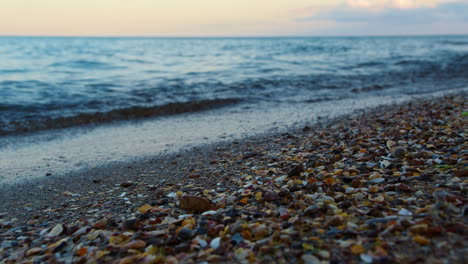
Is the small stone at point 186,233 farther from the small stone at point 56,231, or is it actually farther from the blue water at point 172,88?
the blue water at point 172,88

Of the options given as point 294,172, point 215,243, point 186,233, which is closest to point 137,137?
point 294,172

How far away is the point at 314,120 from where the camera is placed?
7.12m

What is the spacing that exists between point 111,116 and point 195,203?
246 inches

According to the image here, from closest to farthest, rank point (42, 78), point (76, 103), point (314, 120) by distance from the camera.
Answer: point (314, 120) < point (76, 103) < point (42, 78)

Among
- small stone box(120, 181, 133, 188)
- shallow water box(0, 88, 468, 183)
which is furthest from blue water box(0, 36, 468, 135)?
small stone box(120, 181, 133, 188)

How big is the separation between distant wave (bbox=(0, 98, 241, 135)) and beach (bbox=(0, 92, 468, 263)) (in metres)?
3.64

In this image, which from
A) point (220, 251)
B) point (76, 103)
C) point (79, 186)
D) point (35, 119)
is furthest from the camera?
point (76, 103)

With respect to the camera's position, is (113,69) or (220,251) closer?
(220,251)

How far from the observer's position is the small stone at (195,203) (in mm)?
2750

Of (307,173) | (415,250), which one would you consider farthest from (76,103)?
(415,250)

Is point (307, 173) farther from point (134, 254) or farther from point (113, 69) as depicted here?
point (113, 69)

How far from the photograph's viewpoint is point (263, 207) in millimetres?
2658

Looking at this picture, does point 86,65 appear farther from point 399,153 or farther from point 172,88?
point 399,153

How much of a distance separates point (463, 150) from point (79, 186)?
4.05 meters
